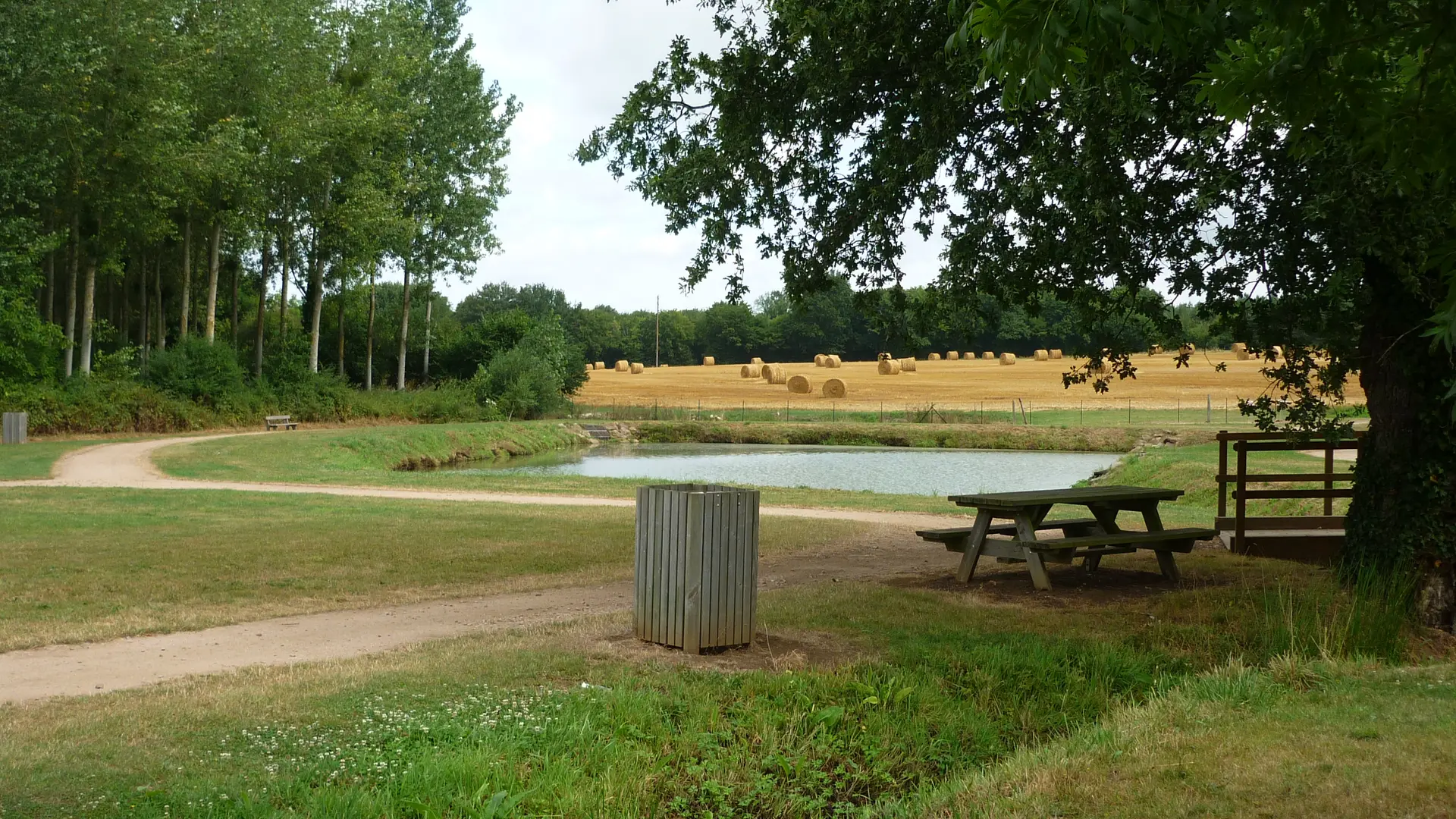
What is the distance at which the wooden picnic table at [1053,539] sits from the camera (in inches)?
400

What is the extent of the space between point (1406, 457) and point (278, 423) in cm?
3478

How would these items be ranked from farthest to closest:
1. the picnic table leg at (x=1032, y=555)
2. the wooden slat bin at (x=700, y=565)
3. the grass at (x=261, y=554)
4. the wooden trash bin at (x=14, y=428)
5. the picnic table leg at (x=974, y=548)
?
→ the wooden trash bin at (x=14, y=428), the picnic table leg at (x=974, y=548), the picnic table leg at (x=1032, y=555), the grass at (x=261, y=554), the wooden slat bin at (x=700, y=565)

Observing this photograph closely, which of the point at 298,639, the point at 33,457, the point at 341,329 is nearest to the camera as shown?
the point at 298,639

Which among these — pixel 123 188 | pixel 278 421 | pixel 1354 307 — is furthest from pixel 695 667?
pixel 278 421

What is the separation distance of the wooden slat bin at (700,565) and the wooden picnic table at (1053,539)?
309 cm

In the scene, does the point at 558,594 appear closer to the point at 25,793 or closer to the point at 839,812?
the point at 839,812

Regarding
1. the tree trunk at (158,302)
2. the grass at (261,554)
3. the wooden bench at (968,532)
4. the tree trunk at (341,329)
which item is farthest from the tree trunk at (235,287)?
the wooden bench at (968,532)

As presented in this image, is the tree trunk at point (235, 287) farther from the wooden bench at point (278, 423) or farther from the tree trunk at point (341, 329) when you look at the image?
the wooden bench at point (278, 423)

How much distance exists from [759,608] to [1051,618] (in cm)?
237

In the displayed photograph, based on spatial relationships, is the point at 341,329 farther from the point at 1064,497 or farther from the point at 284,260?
the point at 1064,497

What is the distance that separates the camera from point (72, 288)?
108 ft

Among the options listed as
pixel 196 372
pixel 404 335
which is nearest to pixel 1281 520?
pixel 196 372

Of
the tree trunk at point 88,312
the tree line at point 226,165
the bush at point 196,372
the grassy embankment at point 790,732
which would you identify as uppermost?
the tree line at point 226,165

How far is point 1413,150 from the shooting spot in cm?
498
